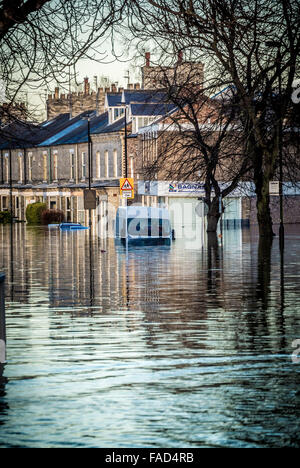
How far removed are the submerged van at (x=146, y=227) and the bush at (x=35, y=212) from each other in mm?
50753

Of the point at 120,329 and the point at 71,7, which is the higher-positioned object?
the point at 71,7

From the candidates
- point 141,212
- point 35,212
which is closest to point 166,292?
point 141,212

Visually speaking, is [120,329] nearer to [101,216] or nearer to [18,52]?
[18,52]

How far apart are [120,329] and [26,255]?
23.0 meters

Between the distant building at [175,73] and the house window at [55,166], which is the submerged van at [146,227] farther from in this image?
the house window at [55,166]

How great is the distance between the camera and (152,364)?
1038 cm

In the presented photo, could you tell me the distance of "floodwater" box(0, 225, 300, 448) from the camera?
24.3 ft

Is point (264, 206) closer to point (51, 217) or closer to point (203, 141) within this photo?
point (203, 141)

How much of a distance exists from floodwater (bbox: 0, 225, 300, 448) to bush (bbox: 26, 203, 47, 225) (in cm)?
7356

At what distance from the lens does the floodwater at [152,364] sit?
24.3 ft

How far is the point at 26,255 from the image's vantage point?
36125 mm

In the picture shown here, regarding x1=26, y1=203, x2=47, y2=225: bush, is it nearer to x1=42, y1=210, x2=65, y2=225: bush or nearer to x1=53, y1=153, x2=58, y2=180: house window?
x1=42, y1=210, x2=65, y2=225: bush

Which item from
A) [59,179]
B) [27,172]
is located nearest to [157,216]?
[59,179]

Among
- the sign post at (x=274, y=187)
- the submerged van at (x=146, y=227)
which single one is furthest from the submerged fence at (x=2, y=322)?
the submerged van at (x=146, y=227)
